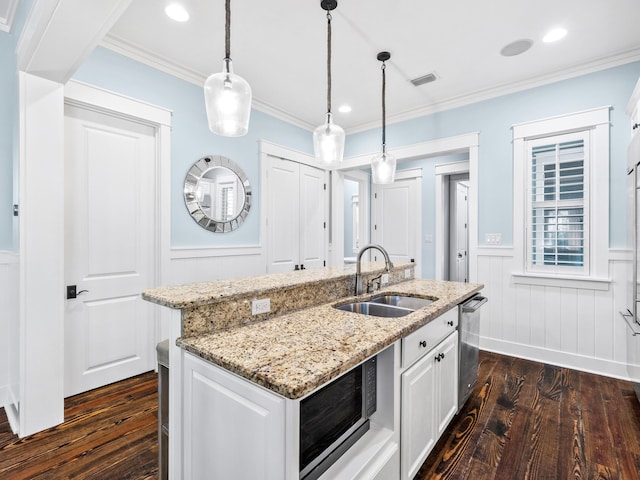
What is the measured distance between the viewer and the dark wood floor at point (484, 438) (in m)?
1.75

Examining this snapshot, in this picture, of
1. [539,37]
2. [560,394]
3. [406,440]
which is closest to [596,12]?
[539,37]

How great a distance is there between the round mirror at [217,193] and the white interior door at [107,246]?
360mm

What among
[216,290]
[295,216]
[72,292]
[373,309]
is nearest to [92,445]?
[72,292]

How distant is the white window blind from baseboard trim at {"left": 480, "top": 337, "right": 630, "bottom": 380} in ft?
2.64

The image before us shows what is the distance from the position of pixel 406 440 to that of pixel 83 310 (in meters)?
2.54

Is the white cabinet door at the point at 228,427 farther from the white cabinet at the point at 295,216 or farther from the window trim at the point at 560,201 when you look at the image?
the window trim at the point at 560,201

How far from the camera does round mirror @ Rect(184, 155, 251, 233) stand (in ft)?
10.4

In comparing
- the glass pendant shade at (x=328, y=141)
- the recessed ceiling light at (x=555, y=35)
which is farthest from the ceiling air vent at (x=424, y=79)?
the glass pendant shade at (x=328, y=141)

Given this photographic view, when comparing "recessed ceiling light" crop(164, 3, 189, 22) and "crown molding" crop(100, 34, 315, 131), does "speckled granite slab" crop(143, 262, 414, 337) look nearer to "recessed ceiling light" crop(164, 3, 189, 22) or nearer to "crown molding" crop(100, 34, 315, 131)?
"recessed ceiling light" crop(164, 3, 189, 22)

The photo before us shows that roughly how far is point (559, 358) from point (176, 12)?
14.5ft

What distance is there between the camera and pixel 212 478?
1.16 meters

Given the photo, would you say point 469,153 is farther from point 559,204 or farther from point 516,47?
point 516,47

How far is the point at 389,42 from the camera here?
2668mm

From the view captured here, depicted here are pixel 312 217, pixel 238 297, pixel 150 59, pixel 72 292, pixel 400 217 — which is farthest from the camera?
pixel 400 217
